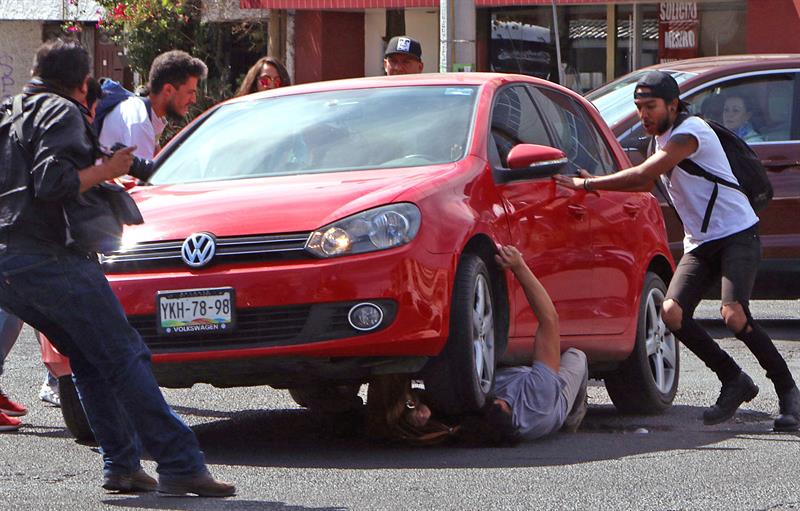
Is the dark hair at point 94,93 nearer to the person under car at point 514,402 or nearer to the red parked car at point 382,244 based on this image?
the red parked car at point 382,244

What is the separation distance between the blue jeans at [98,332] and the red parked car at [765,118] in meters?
A: 6.32

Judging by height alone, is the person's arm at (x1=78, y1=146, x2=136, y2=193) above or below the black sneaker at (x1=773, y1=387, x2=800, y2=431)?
above

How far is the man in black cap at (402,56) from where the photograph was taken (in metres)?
11.5

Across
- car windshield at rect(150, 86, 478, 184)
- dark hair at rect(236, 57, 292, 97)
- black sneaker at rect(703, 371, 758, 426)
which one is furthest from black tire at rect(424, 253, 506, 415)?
dark hair at rect(236, 57, 292, 97)

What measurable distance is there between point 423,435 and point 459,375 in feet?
1.47

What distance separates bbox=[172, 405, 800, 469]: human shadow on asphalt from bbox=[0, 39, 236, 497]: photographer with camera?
1.02 m

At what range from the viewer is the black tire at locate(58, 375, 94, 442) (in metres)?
7.34

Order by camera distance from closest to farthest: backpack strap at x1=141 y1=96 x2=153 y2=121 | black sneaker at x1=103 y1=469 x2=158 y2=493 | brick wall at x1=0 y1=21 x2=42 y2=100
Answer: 1. black sneaker at x1=103 y1=469 x2=158 y2=493
2. backpack strap at x1=141 y1=96 x2=153 y2=121
3. brick wall at x1=0 y1=21 x2=42 y2=100

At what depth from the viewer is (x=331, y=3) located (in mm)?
23703

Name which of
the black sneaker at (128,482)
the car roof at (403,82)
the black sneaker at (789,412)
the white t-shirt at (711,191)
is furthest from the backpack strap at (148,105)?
the black sneaker at (789,412)

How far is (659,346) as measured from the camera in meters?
9.02

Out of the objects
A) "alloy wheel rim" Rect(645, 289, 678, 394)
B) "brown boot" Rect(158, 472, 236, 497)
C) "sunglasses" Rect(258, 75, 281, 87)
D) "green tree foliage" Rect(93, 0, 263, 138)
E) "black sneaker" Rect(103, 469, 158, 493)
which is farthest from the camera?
"green tree foliage" Rect(93, 0, 263, 138)

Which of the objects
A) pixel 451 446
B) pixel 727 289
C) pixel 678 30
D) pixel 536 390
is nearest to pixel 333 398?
pixel 451 446

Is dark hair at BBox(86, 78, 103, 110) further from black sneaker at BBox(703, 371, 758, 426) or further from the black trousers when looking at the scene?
black sneaker at BBox(703, 371, 758, 426)
